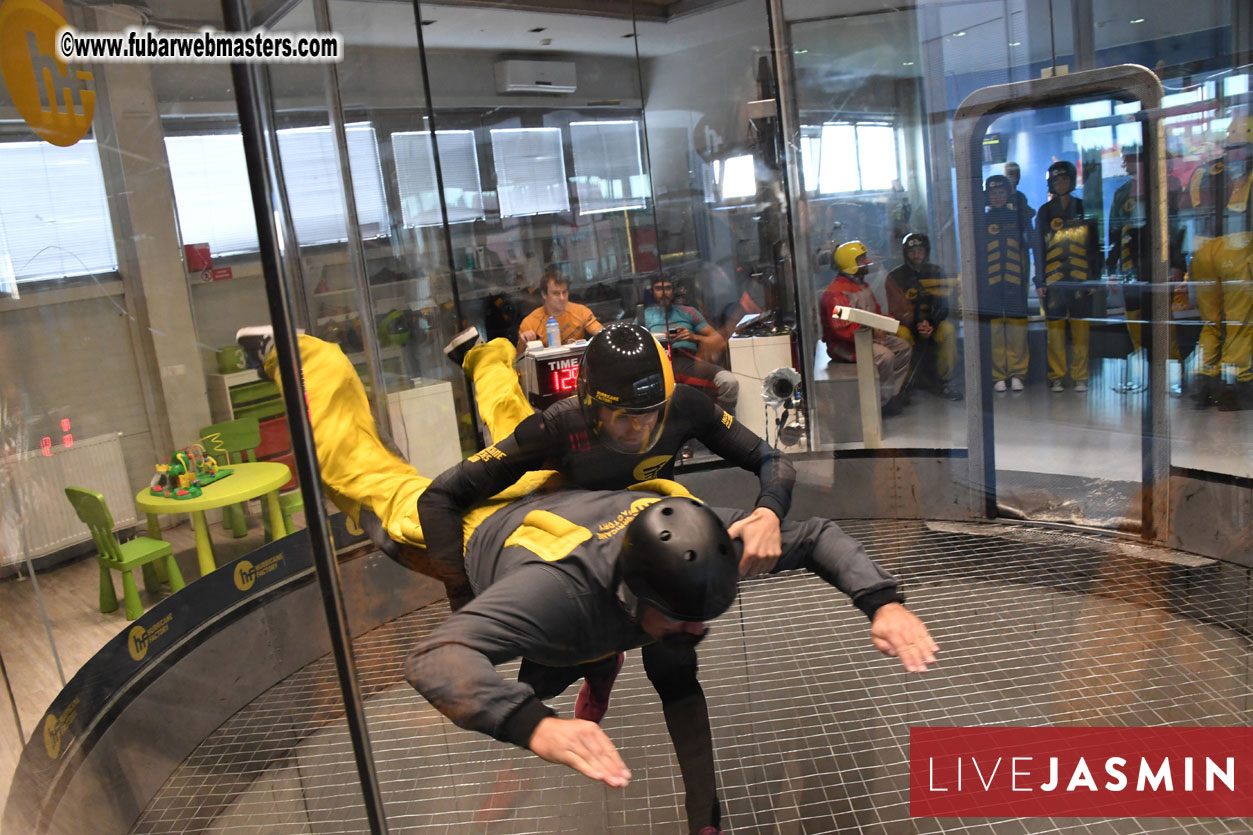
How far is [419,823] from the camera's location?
0.66 m

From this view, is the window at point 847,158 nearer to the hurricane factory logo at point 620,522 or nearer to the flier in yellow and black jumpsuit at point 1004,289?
the flier in yellow and black jumpsuit at point 1004,289

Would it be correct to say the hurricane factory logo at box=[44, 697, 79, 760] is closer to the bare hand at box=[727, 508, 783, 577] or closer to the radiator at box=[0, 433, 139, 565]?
the radiator at box=[0, 433, 139, 565]

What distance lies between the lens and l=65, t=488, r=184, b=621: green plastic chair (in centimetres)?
98

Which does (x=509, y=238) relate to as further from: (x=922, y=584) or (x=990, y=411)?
(x=990, y=411)

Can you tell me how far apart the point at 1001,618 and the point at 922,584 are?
17 cm

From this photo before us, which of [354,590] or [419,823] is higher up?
[354,590]

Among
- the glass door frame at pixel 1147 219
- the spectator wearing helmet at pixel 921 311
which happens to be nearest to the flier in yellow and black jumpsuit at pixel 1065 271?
the glass door frame at pixel 1147 219

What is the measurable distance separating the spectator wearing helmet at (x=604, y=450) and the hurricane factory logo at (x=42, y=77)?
0.53 meters

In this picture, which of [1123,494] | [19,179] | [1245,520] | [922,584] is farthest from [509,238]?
[1245,520]

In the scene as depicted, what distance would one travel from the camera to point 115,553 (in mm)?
1012

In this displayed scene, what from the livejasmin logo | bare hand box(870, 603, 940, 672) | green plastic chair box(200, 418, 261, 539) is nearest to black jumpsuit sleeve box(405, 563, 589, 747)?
bare hand box(870, 603, 940, 672)

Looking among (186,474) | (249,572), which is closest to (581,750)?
(249,572)

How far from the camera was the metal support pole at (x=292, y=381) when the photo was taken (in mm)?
472

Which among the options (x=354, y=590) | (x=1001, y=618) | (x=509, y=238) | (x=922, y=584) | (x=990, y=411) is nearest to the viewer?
(x=354, y=590)
